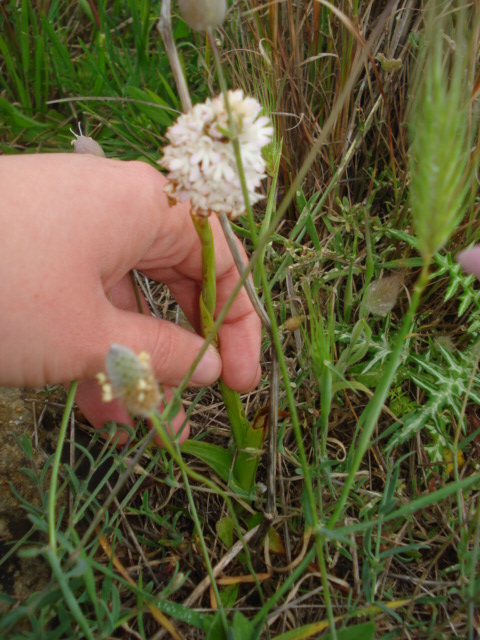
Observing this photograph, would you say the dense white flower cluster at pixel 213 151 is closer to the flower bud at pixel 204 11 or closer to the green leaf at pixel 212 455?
the flower bud at pixel 204 11

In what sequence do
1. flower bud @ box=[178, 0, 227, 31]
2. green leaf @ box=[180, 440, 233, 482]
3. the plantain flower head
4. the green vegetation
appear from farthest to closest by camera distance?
1. green leaf @ box=[180, 440, 233, 482]
2. the green vegetation
3. flower bud @ box=[178, 0, 227, 31]
4. the plantain flower head

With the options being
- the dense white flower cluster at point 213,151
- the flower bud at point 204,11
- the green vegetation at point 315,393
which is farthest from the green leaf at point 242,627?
the flower bud at point 204,11

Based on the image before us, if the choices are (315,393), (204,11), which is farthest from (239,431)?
(204,11)

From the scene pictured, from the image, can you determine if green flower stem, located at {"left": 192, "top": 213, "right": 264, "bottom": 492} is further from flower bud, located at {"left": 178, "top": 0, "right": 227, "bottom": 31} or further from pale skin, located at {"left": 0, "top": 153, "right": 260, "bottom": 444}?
flower bud, located at {"left": 178, "top": 0, "right": 227, "bottom": 31}

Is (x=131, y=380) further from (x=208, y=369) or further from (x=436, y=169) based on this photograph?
(x=208, y=369)

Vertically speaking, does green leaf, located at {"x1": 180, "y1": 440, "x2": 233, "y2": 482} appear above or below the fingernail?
below

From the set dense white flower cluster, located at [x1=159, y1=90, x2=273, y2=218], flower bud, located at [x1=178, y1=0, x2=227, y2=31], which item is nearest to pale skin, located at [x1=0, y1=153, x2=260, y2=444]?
dense white flower cluster, located at [x1=159, y1=90, x2=273, y2=218]
